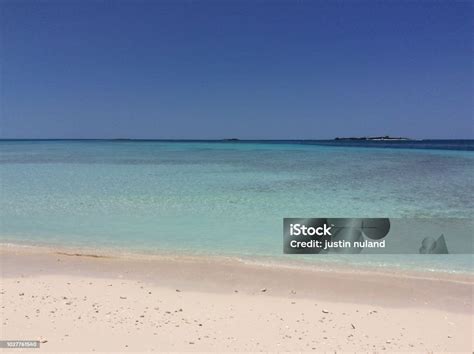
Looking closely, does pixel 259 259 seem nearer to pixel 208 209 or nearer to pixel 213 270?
pixel 213 270

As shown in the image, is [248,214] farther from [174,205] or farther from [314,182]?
[314,182]

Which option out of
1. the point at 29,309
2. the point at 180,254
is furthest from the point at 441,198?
A: the point at 29,309

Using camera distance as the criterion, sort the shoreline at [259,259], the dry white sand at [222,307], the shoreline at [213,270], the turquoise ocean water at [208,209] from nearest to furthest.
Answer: the dry white sand at [222,307], the shoreline at [213,270], the shoreline at [259,259], the turquoise ocean water at [208,209]

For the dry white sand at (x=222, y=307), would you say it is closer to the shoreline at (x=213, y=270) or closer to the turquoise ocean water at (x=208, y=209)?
the shoreline at (x=213, y=270)

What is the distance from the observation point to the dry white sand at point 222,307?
2924mm

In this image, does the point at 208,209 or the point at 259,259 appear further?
the point at 208,209

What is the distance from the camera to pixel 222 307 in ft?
11.8

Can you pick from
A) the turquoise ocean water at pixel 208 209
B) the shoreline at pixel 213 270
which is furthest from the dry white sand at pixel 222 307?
the turquoise ocean water at pixel 208 209

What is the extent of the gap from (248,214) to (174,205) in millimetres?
1918

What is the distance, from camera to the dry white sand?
2.92 m

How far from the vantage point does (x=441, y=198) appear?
9.41 meters

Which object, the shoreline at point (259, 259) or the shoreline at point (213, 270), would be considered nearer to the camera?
the shoreline at point (213, 270)

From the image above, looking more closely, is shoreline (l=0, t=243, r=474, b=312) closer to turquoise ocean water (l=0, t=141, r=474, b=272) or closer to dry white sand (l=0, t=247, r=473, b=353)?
dry white sand (l=0, t=247, r=473, b=353)

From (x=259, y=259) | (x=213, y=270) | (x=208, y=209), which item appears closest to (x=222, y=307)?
(x=213, y=270)
